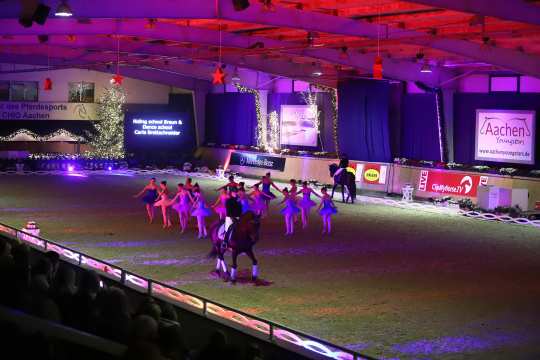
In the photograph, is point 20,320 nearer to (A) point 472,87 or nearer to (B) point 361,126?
(A) point 472,87

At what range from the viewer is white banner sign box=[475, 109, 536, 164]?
1066 inches

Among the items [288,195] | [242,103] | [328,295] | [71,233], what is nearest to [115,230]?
[71,233]

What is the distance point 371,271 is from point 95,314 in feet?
32.3

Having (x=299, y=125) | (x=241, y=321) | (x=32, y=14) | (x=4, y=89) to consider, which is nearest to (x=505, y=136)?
(x=299, y=125)

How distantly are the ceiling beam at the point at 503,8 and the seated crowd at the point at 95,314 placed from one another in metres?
9.21

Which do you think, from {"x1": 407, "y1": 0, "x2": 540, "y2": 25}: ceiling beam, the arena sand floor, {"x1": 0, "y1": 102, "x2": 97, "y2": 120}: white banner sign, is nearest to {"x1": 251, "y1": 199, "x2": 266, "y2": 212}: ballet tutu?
the arena sand floor

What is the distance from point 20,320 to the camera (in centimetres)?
609

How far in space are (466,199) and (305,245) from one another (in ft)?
31.7

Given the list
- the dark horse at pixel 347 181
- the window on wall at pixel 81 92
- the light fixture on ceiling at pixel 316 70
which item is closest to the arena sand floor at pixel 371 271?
the dark horse at pixel 347 181

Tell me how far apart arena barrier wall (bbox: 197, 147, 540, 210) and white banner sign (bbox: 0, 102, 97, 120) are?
683 cm

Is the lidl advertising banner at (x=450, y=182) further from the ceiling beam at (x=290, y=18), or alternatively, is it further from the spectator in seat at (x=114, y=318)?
the spectator in seat at (x=114, y=318)

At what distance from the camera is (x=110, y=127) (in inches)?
1645

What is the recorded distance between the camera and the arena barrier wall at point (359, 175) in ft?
88.0

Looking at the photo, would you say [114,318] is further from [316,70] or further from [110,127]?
[110,127]
